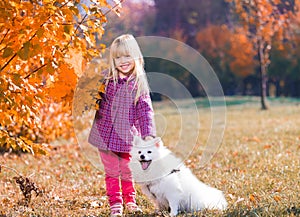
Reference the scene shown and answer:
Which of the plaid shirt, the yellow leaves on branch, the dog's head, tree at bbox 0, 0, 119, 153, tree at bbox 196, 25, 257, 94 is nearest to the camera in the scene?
tree at bbox 0, 0, 119, 153

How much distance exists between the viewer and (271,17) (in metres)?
18.6

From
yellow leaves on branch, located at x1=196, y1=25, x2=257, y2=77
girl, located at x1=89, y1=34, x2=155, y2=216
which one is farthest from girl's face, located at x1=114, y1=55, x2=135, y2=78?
yellow leaves on branch, located at x1=196, y1=25, x2=257, y2=77

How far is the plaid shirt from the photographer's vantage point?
4.34 metres

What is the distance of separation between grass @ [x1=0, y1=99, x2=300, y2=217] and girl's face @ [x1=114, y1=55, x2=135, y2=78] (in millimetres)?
1171

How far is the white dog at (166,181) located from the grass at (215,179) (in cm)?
15

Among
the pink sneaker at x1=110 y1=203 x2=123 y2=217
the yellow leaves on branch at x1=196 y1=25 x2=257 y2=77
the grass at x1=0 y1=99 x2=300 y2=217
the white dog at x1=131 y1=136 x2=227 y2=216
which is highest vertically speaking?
the yellow leaves on branch at x1=196 y1=25 x2=257 y2=77

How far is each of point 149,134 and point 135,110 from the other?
27cm

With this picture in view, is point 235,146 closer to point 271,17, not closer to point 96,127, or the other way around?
point 96,127

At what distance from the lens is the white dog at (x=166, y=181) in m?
4.03

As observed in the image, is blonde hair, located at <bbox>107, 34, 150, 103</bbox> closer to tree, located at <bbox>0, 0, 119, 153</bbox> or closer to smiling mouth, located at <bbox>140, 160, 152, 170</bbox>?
tree, located at <bbox>0, 0, 119, 153</bbox>

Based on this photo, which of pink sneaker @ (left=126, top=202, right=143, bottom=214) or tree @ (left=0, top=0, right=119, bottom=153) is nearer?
tree @ (left=0, top=0, right=119, bottom=153)

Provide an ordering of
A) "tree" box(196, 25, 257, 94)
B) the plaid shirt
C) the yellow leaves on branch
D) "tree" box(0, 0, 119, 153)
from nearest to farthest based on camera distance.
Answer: "tree" box(0, 0, 119, 153), the plaid shirt, the yellow leaves on branch, "tree" box(196, 25, 257, 94)

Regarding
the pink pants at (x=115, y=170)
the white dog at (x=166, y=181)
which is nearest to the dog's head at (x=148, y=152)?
the white dog at (x=166, y=181)

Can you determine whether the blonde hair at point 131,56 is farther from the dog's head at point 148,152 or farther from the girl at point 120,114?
the dog's head at point 148,152
